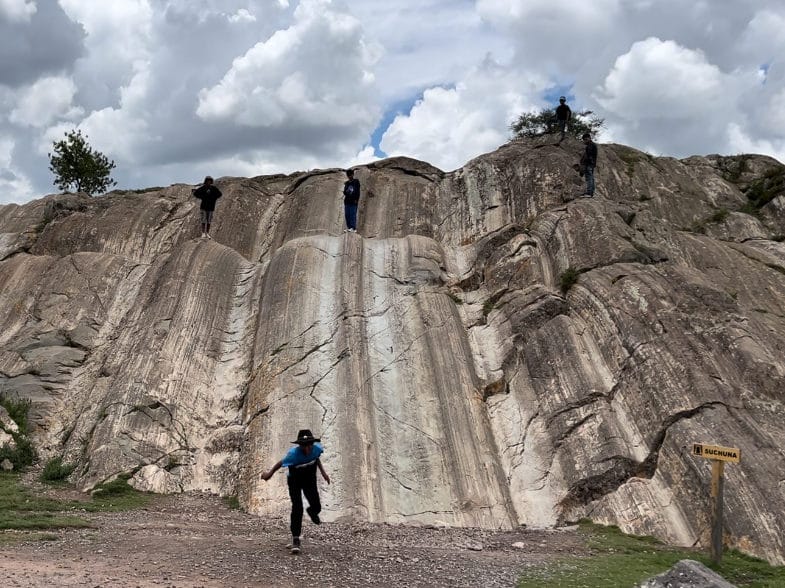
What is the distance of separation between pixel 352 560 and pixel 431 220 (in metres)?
18.2

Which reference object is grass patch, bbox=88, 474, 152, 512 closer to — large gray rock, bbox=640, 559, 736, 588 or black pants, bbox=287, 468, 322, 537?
black pants, bbox=287, 468, 322, 537

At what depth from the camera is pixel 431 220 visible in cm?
2744

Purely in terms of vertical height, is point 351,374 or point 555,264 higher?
point 555,264

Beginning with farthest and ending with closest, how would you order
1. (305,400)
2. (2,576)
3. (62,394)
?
(62,394) → (305,400) → (2,576)

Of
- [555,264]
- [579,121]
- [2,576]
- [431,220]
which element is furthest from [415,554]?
[579,121]

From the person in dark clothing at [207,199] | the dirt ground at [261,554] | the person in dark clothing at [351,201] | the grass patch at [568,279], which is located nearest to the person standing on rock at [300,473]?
the dirt ground at [261,554]

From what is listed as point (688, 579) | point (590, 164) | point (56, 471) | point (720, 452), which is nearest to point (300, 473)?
point (688, 579)

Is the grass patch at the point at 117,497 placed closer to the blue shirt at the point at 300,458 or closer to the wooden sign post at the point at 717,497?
the blue shirt at the point at 300,458

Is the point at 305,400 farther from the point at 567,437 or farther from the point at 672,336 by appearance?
the point at 672,336

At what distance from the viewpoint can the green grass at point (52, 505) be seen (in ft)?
41.1

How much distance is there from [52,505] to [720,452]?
13257mm

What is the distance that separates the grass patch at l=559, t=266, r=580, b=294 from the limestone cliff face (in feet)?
0.37

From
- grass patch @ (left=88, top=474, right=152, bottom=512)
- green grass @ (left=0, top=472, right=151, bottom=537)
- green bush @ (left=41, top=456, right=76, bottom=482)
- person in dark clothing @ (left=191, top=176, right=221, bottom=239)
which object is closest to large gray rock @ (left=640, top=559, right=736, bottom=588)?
green grass @ (left=0, top=472, right=151, bottom=537)

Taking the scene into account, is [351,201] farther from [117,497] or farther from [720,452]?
[720,452]
